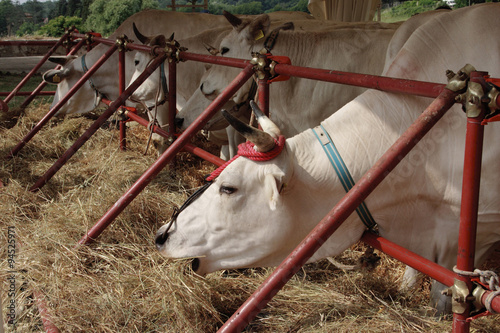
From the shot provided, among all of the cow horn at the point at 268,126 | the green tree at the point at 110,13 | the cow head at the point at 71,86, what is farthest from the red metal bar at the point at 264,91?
the green tree at the point at 110,13

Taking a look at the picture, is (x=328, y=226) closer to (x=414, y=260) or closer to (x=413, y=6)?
(x=414, y=260)

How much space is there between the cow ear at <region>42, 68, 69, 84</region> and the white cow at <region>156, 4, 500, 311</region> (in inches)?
173

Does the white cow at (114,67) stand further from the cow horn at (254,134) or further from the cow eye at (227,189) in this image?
the cow horn at (254,134)

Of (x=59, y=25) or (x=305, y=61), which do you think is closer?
(x=305, y=61)

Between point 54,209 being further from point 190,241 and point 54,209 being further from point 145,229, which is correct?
point 190,241

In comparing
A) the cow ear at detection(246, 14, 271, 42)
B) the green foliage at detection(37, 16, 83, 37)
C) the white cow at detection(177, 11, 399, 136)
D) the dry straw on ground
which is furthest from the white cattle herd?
the green foliage at detection(37, 16, 83, 37)

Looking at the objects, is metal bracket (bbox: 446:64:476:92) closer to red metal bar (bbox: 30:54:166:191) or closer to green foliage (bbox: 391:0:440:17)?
red metal bar (bbox: 30:54:166:191)

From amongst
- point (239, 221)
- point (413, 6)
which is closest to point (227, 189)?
point (239, 221)

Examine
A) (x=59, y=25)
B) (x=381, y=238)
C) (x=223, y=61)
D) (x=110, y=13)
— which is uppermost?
(x=223, y=61)

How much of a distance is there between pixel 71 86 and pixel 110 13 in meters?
21.7

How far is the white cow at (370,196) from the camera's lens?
197 cm

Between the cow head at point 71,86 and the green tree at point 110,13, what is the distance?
2002cm

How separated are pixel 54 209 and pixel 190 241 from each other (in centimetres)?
157

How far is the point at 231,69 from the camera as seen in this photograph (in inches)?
159
